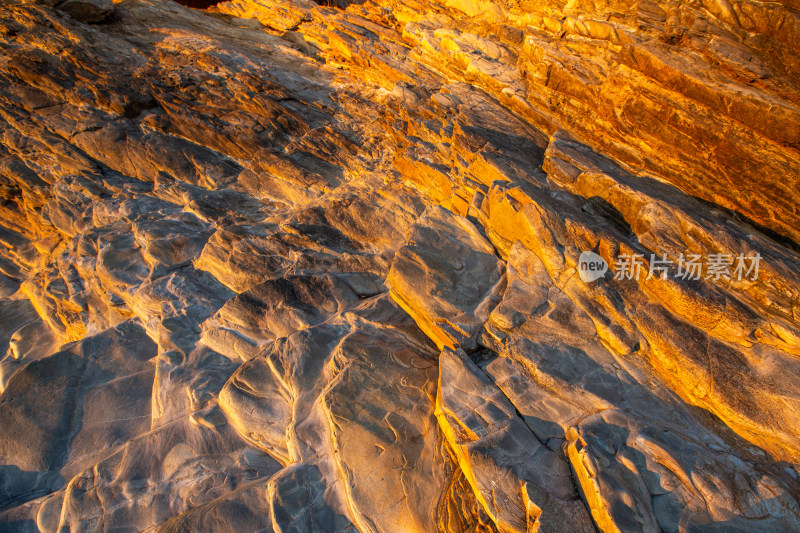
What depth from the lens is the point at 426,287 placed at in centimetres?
1142

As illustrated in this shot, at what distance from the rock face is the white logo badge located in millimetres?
61

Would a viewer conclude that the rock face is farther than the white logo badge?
No

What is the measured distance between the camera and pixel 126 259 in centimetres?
1393

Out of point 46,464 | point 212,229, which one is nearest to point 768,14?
point 212,229

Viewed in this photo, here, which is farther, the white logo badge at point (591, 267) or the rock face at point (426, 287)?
the white logo badge at point (591, 267)

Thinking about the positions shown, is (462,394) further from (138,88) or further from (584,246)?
(138,88)

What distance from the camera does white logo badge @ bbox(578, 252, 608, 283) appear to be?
1067 centimetres

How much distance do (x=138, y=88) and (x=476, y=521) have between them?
2126cm

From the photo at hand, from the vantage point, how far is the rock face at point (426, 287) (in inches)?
334

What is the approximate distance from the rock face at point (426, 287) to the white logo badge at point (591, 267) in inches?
2.4

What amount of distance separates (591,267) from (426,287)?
4.50 meters

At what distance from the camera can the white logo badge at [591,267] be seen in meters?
10.7

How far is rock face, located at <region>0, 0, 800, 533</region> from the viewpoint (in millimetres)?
8477

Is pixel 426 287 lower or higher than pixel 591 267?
lower
